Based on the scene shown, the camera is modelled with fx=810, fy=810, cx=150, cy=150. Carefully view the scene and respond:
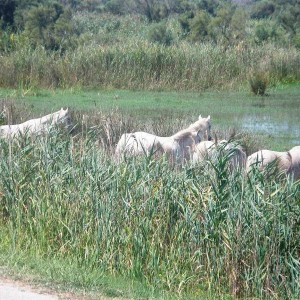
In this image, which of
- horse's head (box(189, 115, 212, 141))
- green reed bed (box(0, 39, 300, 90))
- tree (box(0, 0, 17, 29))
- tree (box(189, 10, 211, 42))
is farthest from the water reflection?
tree (box(0, 0, 17, 29))

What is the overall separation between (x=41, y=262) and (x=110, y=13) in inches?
2361

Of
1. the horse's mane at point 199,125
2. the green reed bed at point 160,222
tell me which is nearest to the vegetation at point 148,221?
the green reed bed at point 160,222

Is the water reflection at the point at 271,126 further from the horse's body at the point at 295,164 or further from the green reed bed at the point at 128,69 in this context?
the green reed bed at the point at 128,69

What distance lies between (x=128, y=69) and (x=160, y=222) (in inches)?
804

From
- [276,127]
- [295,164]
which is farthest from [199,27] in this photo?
[295,164]

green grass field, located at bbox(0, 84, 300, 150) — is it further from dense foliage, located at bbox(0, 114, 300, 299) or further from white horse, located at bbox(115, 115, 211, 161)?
dense foliage, located at bbox(0, 114, 300, 299)

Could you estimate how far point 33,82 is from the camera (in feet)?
94.5

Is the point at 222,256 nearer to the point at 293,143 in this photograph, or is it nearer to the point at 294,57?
the point at 293,143

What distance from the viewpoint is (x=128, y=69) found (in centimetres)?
2969

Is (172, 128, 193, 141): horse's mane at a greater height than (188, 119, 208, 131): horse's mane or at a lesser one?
greater

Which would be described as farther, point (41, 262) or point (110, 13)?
point (110, 13)

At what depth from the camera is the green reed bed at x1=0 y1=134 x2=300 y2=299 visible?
9.05 meters

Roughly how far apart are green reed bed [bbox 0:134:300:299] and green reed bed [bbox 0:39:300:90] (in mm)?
18559

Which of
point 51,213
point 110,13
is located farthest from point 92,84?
point 110,13
